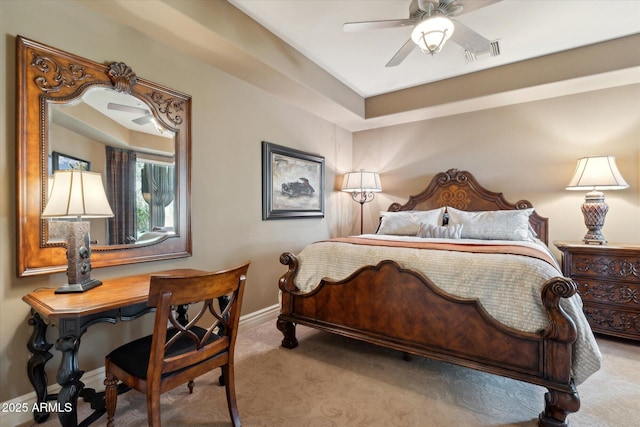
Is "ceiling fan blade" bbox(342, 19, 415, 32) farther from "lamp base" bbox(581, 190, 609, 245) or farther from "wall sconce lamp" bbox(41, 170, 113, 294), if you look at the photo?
"lamp base" bbox(581, 190, 609, 245)

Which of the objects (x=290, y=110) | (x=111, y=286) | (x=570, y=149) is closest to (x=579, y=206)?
(x=570, y=149)

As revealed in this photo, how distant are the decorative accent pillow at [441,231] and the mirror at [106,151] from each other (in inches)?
92.4

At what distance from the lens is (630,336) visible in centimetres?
252

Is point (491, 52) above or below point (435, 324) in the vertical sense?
above

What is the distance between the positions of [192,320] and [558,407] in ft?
6.28

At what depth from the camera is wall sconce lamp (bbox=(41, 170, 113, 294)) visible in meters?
1.56

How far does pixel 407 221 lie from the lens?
351 centimetres

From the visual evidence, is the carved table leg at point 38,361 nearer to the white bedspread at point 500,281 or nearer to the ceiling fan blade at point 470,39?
the white bedspread at point 500,281

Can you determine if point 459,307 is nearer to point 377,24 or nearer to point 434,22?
point 434,22

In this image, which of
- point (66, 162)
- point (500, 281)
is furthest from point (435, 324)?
point (66, 162)

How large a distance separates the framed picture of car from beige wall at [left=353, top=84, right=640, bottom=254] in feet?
3.92

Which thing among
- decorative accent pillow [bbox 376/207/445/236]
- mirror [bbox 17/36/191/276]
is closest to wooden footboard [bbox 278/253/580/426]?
mirror [bbox 17/36/191/276]

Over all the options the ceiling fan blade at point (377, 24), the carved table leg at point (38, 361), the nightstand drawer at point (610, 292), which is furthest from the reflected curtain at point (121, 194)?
the nightstand drawer at point (610, 292)

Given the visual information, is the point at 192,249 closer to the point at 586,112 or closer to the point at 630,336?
the point at 630,336
